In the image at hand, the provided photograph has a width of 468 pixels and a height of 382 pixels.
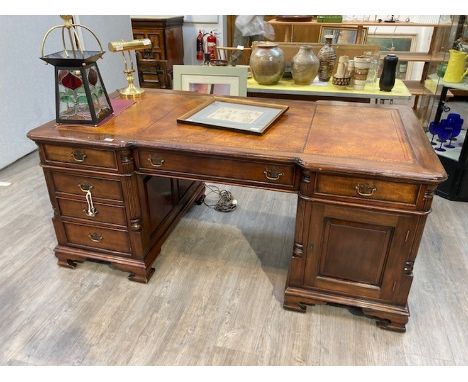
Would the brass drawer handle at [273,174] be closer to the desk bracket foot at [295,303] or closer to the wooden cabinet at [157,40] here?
the desk bracket foot at [295,303]

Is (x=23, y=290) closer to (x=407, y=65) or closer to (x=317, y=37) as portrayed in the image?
(x=317, y=37)

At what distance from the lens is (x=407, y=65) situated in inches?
181

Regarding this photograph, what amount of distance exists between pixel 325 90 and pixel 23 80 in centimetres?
237

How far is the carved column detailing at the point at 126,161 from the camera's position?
146 centimetres

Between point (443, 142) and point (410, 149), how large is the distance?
144 cm

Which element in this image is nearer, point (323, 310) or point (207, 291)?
point (323, 310)

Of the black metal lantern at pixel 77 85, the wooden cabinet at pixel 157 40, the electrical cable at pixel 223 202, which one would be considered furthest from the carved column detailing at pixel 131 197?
the wooden cabinet at pixel 157 40

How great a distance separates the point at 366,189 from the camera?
126 centimetres

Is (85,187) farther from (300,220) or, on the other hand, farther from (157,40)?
(157,40)

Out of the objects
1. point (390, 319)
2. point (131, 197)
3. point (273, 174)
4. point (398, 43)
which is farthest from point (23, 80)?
point (398, 43)

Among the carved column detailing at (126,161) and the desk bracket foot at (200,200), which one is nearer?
the carved column detailing at (126,161)

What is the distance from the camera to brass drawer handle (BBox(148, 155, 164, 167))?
4.83 ft

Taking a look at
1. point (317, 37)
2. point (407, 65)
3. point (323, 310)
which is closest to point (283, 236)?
point (323, 310)

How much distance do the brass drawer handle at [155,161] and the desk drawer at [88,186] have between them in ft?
0.60
